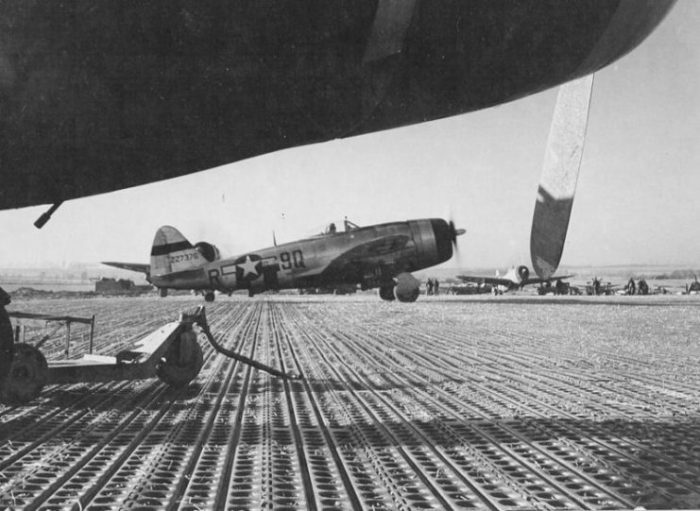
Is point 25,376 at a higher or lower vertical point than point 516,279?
lower

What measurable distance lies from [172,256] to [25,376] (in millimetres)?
17288

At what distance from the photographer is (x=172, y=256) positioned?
70.6 ft

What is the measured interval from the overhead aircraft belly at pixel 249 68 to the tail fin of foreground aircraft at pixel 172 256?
1995 centimetres

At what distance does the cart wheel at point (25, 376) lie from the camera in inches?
183

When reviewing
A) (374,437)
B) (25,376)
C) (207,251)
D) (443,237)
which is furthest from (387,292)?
(374,437)

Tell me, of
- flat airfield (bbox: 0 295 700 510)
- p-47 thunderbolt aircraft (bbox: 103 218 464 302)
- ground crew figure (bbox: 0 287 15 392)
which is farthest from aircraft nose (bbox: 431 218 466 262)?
ground crew figure (bbox: 0 287 15 392)

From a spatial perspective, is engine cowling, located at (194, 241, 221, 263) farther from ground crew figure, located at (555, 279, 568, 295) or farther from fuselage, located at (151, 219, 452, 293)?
ground crew figure, located at (555, 279, 568, 295)

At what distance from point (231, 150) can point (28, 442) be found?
10.6 feet

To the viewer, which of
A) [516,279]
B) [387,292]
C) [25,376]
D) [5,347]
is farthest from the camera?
[516,279]

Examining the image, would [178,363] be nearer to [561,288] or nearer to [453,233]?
[453,233]

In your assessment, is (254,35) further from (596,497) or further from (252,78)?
(596,497)

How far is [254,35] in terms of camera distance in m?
1.53

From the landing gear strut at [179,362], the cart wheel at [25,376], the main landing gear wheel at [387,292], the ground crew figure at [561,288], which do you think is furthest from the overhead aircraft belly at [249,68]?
the ground crew figure at [561,288]

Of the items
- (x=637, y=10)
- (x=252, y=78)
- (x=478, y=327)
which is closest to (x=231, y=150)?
(x=252, y=78)
